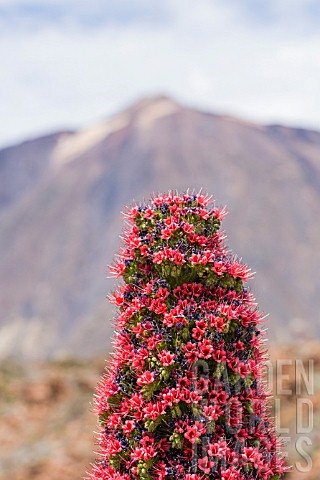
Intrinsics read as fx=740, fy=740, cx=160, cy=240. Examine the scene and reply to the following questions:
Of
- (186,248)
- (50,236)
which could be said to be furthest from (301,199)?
(186,248)

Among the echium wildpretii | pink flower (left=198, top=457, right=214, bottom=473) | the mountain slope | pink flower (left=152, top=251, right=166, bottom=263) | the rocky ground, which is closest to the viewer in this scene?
pink flower (left=198, top=457, right=214, bottom=473)

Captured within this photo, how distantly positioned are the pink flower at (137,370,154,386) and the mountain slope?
9574cm

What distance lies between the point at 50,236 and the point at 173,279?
481 feet

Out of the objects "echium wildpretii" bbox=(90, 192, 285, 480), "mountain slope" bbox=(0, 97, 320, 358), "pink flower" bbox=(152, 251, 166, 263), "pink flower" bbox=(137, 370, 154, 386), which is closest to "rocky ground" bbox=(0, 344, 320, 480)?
"echium wildpretii" bbox=(90, 192, 285, 480)

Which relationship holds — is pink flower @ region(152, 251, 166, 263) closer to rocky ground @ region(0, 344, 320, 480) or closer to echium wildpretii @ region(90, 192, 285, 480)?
echium wildpretii @ region(90, 192, 285, 480)

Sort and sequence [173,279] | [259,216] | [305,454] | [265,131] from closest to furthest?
[173,279] < [305,454] < [259,216] < [265,131]

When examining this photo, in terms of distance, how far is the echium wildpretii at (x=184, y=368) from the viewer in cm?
521

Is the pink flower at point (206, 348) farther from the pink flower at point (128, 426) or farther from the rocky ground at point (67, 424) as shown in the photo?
the rocky ground at point (67, 424)

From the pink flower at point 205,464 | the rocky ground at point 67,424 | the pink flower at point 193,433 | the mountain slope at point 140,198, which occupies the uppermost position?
the mountain slope at point 140,198

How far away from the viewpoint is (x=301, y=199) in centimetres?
15225

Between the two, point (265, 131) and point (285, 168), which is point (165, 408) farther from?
point (265, 131)

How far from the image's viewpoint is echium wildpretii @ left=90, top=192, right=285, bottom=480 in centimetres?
521

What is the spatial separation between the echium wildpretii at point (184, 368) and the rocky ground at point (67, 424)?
423 inches

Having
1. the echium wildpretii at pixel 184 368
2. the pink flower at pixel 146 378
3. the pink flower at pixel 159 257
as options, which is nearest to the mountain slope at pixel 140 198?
the echium wildpretii at pixel 184 368
